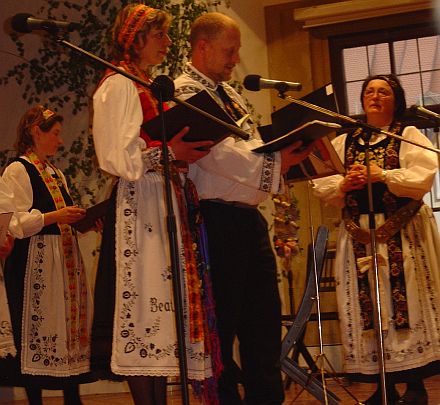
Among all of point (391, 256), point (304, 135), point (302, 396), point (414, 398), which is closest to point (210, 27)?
point (304, 135)

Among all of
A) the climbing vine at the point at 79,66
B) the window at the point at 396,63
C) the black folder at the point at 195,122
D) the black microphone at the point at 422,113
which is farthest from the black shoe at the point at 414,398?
the window at the point at 396,63

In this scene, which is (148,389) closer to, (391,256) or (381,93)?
(391,256)

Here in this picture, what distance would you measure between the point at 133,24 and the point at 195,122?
0.52 metres

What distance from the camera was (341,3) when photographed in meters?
6.52

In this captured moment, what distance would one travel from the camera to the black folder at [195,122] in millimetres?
2562

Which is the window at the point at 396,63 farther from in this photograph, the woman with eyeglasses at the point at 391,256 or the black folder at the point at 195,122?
the black folder at the point at 195,122

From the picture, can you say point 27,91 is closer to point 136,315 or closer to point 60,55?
point 60,55

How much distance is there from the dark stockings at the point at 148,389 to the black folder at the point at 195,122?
79 cm

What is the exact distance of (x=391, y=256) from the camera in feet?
13.4

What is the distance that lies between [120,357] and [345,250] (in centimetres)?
177

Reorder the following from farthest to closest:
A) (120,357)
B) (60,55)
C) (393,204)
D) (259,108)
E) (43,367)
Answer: (259,108) → (60,55) → (43,367) → (393,204) → (120,357)

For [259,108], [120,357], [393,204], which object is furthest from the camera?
[259,108]

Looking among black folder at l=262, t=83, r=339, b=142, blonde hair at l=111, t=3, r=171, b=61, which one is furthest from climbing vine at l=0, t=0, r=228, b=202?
black folder at l=262, t=83, r=339, b=142

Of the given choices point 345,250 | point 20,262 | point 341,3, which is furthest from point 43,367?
point 341,3
